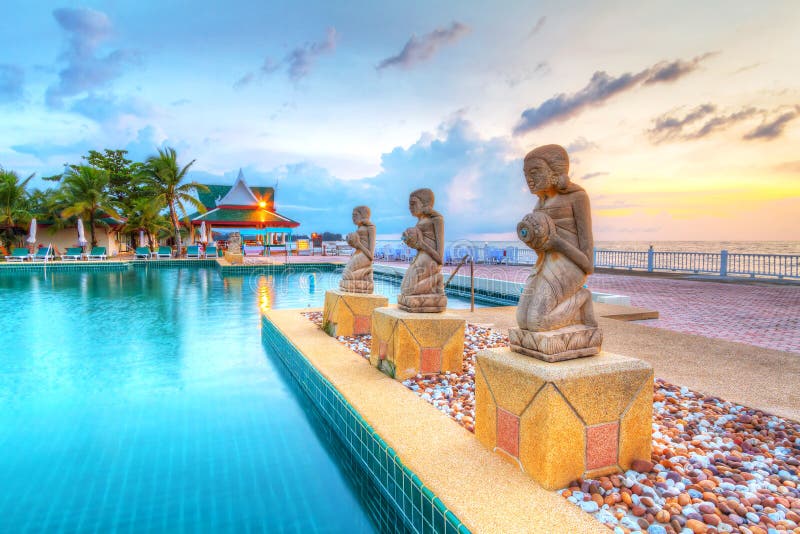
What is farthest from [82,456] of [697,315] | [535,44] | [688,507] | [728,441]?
[535,44]

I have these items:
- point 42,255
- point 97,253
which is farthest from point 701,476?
point 42,255

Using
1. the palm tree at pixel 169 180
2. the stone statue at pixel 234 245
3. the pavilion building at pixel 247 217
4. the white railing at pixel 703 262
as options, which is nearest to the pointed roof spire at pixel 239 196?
the pavilion building at pixel 247 217

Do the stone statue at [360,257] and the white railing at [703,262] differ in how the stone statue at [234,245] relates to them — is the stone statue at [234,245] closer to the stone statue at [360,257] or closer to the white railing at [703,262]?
the white railing at [703,262]

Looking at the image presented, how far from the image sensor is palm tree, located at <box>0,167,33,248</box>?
22.6 m

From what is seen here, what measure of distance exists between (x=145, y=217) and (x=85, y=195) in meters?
3.08

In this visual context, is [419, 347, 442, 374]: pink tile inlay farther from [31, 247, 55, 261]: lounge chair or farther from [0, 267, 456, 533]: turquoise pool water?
[31, 247, 55, 261]: lounge chair

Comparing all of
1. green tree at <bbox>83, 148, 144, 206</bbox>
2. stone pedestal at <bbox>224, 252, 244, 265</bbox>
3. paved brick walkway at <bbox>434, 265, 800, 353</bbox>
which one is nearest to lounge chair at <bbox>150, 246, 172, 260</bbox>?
stone pedestal at <bbox>224, 252, 244, 265</bbox>

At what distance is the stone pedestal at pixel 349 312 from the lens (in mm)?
5461

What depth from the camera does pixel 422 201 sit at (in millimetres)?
4285

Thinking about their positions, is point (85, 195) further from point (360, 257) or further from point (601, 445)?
point (601, 445)

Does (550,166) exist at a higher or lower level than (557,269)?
higher

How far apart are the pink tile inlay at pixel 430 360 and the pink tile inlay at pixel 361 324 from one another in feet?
6.00

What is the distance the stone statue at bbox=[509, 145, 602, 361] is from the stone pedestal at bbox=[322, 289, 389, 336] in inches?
126

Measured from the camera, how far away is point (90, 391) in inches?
173
